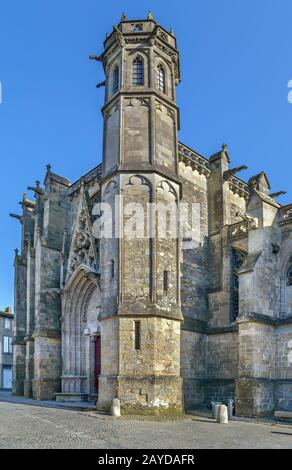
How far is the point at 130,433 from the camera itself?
1051cm

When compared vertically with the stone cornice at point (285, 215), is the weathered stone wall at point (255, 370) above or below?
below

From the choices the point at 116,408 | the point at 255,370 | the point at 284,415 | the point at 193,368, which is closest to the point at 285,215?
the point at 255,370

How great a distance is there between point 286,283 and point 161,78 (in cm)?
962

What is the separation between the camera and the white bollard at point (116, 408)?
1376 cm

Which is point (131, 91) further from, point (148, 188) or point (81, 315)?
point (81, 315)

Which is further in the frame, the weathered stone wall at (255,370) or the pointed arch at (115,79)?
the pointed arch at (115,79)

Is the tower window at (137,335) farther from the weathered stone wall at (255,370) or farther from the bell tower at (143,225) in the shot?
the weathered stone wall at (255,370)

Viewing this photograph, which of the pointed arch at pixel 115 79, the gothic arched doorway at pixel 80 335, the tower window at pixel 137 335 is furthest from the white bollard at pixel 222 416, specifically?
the pointed arch at pixel 115 79

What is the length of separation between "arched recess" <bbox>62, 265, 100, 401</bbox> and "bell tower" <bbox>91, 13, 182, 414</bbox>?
4872 millimetres

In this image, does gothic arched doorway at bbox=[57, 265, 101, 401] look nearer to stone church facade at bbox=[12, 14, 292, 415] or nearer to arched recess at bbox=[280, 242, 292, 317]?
stone church facade at bbox=[12, 14, 292, 415]

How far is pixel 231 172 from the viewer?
2098 centimetres

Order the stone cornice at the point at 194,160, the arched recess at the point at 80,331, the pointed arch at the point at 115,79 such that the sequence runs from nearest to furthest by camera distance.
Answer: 1. the pointed arch at the point at 115,79
2. the arched recess at the point at 80,331
3. the stone cornice at the point at 194,160

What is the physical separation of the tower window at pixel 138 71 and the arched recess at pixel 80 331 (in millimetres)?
8356
